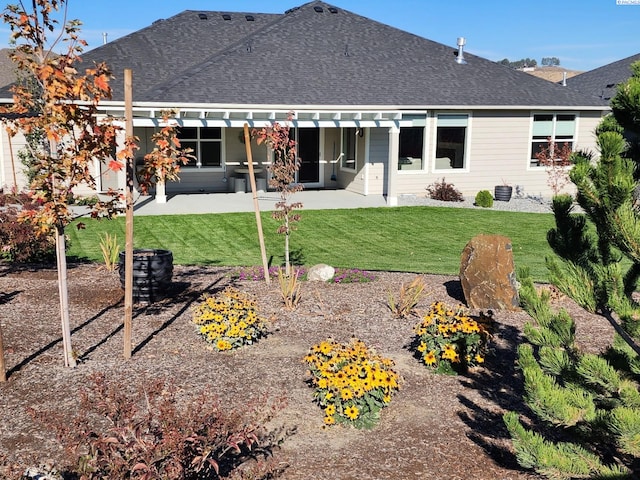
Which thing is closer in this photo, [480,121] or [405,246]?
[405,246]

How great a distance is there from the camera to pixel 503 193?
66.3ft

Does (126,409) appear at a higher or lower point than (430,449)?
higher

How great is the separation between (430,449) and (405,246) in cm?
928

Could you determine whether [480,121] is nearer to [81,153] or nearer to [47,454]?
[81,153]

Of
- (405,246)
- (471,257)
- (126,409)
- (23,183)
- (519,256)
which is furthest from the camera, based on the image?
(23,183)

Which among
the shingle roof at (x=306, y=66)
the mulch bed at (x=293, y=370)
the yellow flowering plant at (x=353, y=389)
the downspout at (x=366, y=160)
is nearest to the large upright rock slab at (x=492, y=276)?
the mulch bed at (x=293, y=370)

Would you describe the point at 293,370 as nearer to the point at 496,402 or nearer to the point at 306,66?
the point at 496,402

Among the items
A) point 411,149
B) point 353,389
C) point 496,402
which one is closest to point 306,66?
point 411,149

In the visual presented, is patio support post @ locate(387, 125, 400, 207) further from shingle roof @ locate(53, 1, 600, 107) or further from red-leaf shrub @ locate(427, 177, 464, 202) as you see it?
red-leaf shrub @ locate(427, 177, 464, 202)

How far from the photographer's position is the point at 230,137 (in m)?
20.4

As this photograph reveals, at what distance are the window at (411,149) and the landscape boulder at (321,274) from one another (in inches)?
416

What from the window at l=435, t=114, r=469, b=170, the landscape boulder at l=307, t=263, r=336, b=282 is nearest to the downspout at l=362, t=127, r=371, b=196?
the window at l=435, t=114, r=469, b=170

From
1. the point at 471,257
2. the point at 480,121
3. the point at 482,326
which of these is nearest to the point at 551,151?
the point at 480,121

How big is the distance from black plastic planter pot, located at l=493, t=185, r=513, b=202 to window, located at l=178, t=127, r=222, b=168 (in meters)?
8.78
